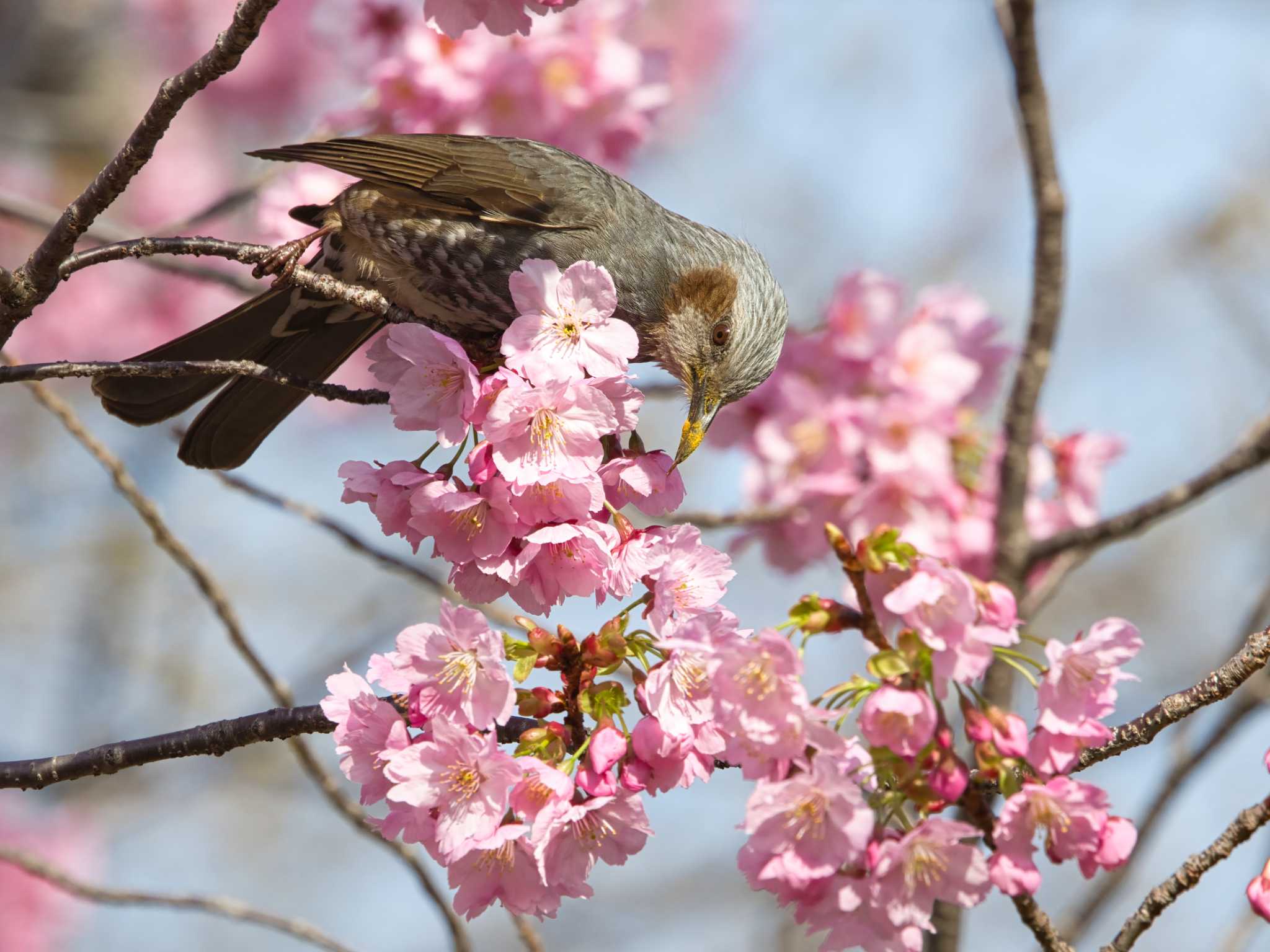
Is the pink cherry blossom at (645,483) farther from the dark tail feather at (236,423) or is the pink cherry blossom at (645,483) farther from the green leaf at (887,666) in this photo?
the dark tail feather at (236,423)

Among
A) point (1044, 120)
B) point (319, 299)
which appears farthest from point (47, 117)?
point (1044, 120)

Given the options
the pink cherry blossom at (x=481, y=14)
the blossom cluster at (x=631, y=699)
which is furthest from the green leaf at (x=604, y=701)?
the pink cherry blossom at (x=481, y=14)

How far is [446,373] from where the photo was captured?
1.89 metres

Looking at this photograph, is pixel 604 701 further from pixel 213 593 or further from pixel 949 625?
pixel 213 593

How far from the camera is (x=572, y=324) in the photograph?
186 cm

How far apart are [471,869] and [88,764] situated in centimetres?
58

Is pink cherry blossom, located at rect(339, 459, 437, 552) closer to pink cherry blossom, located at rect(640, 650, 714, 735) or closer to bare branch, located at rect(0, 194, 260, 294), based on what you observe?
pink cherry blossom, located at rect(640, 650, 714, 735)

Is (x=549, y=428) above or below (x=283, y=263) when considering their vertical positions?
below

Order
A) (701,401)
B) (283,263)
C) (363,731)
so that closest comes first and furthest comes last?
1. (363,731)
2. (283,263)
3. (701,401)

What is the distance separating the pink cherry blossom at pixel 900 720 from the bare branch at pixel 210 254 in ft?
3.64

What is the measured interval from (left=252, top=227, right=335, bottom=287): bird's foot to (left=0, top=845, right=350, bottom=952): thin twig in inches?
47.9

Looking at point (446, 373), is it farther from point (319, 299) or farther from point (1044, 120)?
point (1044, 120)

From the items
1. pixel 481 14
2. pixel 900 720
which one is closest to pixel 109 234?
pixel 481 14

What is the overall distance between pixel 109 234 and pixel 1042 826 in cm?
304
